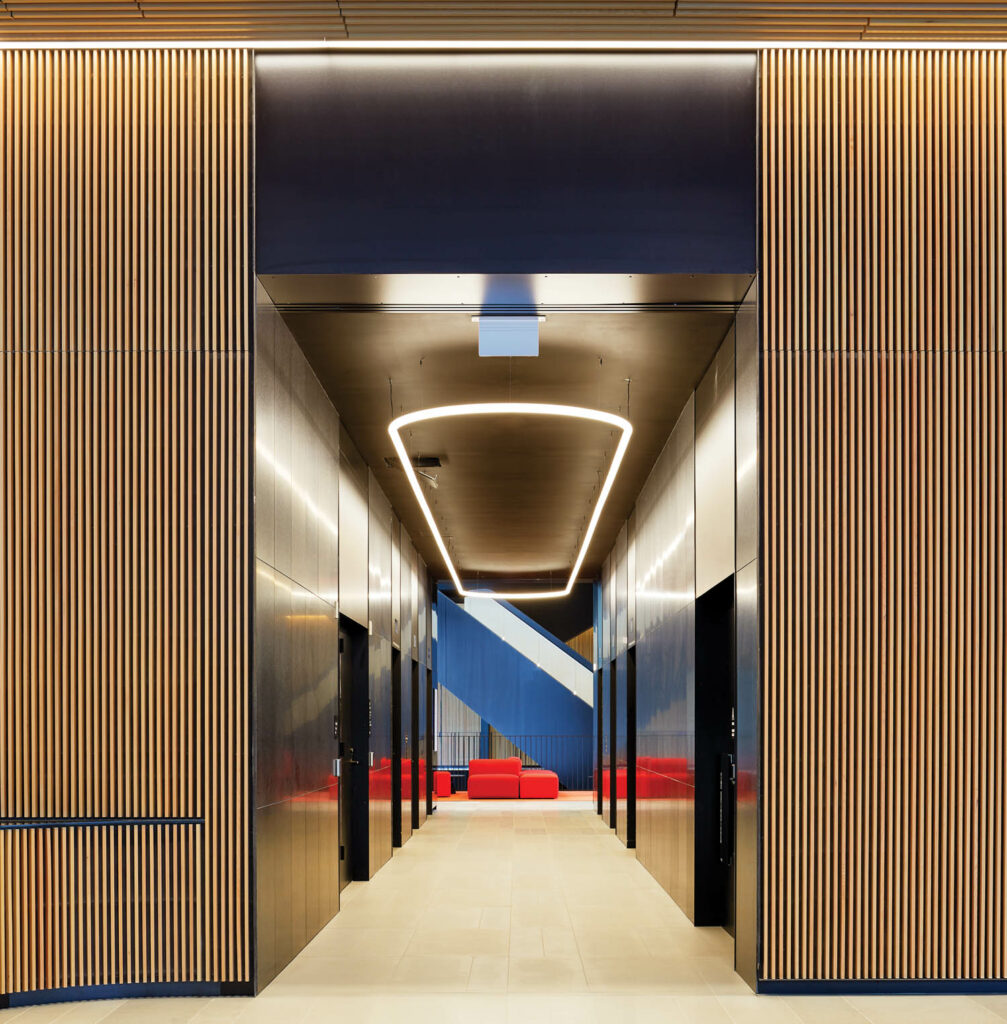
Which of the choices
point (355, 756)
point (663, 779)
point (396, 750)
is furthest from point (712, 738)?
Answer: point (396, 750)

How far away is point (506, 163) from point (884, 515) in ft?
9.47

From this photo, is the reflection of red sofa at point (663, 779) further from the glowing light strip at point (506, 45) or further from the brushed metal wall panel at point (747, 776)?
the glowing light strip at point (506, 45)

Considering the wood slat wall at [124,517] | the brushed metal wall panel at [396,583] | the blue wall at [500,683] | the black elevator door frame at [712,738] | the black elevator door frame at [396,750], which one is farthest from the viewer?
the blue wall at [500,683]

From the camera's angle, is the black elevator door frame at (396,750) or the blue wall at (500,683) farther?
the blue wall at (500,683)

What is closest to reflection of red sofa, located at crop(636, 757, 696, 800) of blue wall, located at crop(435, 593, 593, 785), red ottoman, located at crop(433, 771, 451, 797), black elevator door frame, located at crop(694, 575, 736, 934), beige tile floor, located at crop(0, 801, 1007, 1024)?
black elevator door frame, located at crop(694, 575, 736, 934)

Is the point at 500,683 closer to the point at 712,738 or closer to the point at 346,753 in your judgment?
the point at 346,753

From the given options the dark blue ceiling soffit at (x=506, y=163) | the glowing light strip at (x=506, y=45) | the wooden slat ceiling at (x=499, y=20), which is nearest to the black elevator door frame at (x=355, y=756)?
the dark blue ceiling soffit at (x=506, y=163)

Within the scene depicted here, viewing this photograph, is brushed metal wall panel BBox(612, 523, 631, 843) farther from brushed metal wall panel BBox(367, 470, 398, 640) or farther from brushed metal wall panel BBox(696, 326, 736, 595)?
brushed metal wall panel BBox(696, 326, 736, 595)

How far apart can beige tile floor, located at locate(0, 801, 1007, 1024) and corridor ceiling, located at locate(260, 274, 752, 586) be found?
3925 millimetres

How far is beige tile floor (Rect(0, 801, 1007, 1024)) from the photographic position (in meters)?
6.13

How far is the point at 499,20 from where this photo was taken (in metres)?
6.28

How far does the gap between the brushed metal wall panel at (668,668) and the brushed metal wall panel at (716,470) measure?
390 millimetres

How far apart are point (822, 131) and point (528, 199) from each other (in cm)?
170

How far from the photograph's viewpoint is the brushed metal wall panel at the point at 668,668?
374 inches
